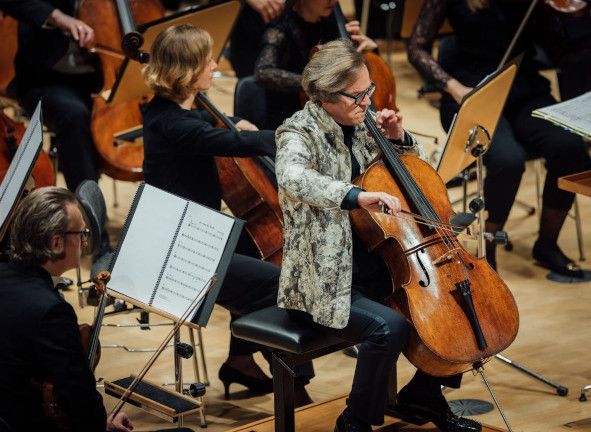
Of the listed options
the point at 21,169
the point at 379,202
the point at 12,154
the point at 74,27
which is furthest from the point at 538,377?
the point at 74,27

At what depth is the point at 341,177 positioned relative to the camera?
3254mm

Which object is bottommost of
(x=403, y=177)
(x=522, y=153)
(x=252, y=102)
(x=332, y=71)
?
(x=522, y=153)

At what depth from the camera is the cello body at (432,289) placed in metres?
3.17

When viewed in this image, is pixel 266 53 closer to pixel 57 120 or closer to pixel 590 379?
pixel 57 120

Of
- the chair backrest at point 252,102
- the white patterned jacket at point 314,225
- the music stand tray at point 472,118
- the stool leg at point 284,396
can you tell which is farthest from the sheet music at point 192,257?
the chair backrest at point 252,102

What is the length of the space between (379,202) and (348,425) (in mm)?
709

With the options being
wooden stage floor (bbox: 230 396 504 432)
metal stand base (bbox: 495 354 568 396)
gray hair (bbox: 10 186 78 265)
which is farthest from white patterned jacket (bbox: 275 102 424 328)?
metal stand base (bbox: 495 354 568 396)

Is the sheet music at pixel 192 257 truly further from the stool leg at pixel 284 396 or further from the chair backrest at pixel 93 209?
the chair backrest at pixel 93 209

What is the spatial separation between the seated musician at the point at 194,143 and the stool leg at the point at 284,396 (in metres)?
0.39

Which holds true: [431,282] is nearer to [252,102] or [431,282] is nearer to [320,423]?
[320,423]

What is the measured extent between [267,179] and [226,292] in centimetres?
54

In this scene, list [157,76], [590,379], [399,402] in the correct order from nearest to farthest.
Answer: [399,402], [157,76], [590,379]

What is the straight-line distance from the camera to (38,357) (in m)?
2.67

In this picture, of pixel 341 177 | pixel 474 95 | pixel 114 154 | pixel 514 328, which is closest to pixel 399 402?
pixel 514 328
